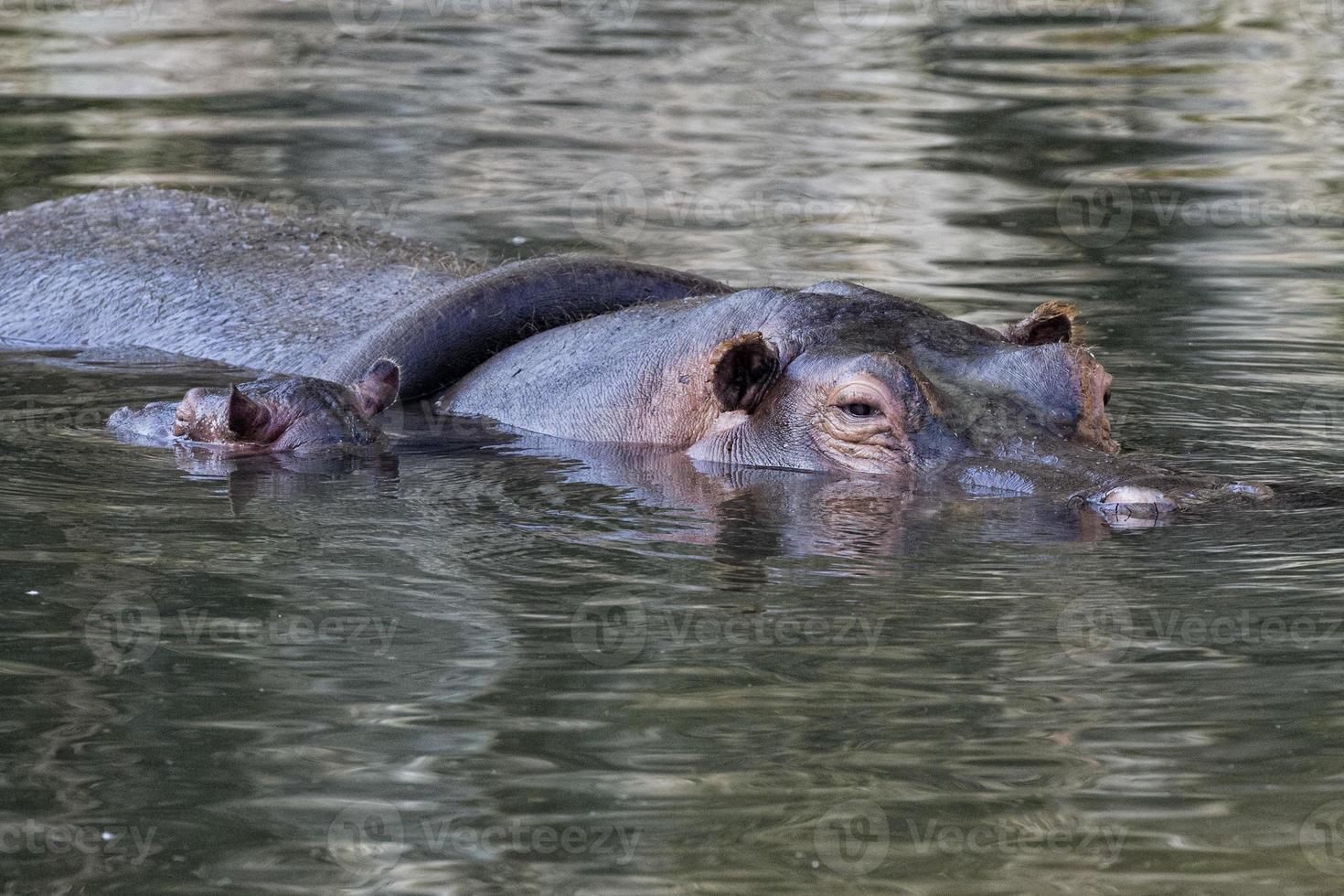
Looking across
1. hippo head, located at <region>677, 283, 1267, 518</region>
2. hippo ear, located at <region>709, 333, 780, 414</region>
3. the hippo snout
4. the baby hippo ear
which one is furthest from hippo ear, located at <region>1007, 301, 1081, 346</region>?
the baby hippo ear

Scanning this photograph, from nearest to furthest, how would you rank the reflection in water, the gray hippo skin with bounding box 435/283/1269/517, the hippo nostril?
the reflection in water < the hippo nostril < the gray hippo skin with bounding box 435/283/1269/517

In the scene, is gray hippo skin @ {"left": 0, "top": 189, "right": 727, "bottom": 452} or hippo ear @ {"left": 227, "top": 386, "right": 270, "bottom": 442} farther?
gray hippo skin @ {"left": 0, "top": 189, "right": 727, "bottom": 452}

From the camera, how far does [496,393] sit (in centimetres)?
914

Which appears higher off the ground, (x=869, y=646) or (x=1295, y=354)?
(x=869, y=646)

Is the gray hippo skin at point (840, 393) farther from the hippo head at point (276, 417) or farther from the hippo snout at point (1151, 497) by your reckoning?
the hippo head at point (276, 417)

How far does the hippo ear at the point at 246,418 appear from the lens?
27.3 ft

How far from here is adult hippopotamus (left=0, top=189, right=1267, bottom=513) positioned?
24.4 ft

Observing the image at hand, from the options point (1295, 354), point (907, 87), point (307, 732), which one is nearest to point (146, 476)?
point (307, 732)

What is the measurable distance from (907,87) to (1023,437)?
1222 cm

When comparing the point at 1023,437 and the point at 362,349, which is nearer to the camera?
the point at 1023,437

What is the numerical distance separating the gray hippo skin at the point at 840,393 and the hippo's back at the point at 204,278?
3.30 feet

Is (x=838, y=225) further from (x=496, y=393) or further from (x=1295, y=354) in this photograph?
(x=496, y=393)

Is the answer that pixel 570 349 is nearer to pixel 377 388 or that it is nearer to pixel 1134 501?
pixel 377 388

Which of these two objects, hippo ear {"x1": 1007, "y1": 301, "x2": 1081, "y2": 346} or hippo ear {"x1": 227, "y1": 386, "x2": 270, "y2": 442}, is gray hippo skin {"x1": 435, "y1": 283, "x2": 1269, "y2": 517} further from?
hippo ear {"x1": 227, "y1": 386, "x2": 270, "y2": 442}
